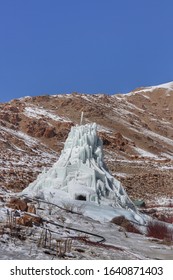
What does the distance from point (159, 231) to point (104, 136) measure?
50.3 meters

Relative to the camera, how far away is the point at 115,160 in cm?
5853

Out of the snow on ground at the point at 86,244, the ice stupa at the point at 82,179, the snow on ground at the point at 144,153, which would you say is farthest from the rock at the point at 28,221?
the snow on ground at the point at 144,153

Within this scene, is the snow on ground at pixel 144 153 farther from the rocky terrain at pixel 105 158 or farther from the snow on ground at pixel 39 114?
Result: the snow on ground at pixel 39 114

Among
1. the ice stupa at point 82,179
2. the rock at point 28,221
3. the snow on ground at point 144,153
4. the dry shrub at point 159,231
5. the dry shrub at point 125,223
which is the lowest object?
the dry shrub at point 159,231

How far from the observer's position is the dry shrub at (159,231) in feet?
61.0

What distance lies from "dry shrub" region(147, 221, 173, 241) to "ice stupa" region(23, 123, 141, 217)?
1.85 metres

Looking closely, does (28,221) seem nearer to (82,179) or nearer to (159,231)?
(159,231)

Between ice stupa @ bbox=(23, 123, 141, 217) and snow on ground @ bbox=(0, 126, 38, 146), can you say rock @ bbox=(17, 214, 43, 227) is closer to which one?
ice stupa @ bbox=(23, 123, 141, 217)

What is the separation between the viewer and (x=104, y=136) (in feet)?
228

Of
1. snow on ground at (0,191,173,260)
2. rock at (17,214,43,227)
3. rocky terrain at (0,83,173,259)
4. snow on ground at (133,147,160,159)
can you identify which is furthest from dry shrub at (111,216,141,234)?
snow on ground at (133,147,160,159)

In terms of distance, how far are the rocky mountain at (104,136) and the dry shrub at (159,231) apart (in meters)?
12.4

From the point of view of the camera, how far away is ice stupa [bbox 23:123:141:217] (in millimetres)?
20891

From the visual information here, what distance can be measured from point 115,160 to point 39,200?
130 feet
